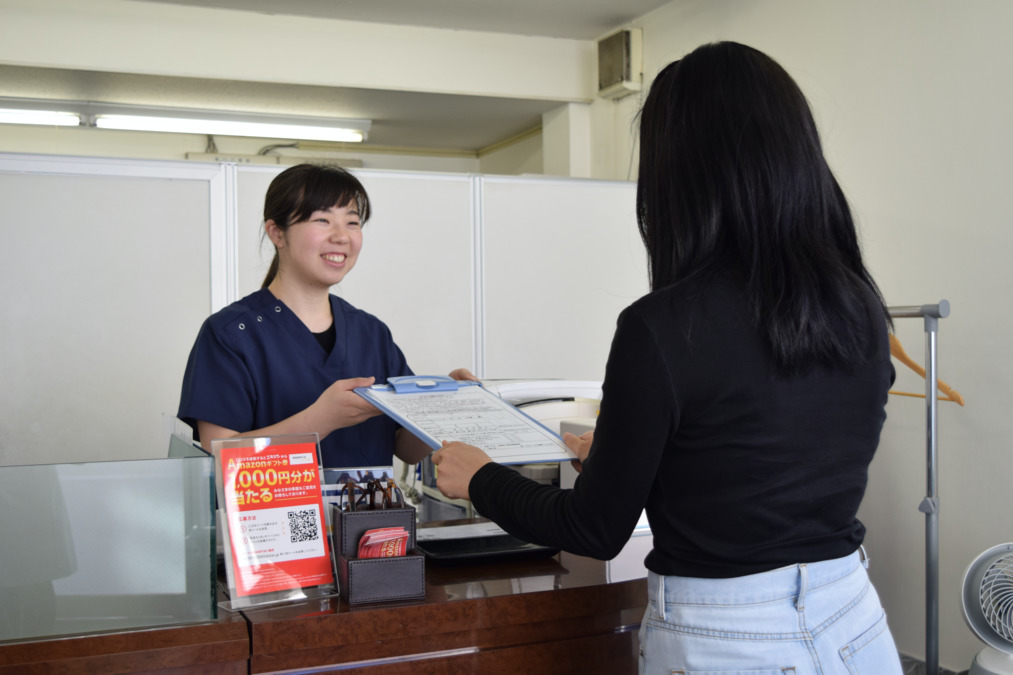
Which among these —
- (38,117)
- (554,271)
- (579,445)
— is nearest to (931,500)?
(579,445)

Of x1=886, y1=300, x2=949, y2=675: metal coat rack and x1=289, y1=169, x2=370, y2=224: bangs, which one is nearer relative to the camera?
x1=289, y1=169, x2=370, y2=224: bangs

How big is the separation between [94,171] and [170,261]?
0.43 metres

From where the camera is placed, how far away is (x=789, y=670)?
1.02 meters

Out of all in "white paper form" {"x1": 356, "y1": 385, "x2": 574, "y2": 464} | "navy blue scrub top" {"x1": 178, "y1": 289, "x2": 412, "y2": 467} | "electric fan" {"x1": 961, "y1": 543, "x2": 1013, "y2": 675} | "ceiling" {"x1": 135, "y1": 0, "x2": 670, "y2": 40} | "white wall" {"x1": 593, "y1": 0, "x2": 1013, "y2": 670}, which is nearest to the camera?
"white paper form" {"x1": 356, "y1": 385, "x2": 574, "y2": 464}

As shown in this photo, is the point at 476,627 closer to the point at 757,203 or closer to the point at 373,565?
the point at 373,565

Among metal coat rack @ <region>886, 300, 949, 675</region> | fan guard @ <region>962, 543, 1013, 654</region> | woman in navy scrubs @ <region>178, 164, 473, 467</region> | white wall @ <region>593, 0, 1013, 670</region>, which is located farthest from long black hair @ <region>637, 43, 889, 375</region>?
white wall @ <region>593, 0, 1013, 670</region>

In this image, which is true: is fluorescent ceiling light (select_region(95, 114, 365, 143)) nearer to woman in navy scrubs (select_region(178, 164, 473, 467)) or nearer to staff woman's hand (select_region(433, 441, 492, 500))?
woman in navy scrubs (select_region(178, 164, 473, 467))

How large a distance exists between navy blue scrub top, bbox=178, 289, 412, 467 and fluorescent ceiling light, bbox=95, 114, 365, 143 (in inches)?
175

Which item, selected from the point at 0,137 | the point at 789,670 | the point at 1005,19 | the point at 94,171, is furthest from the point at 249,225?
the point at 0,137

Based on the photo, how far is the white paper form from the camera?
1.40 meters

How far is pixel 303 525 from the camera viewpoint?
1297 mm

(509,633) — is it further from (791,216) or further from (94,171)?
(94,171)

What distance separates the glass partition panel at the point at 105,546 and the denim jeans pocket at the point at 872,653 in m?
0.82

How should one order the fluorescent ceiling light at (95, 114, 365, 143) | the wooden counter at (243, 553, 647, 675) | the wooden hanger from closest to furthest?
the wooden counter at (243, 553, 647, 675), the wooden hanger, the fluorescent ceiling light at (95, 114, 365, 143)
